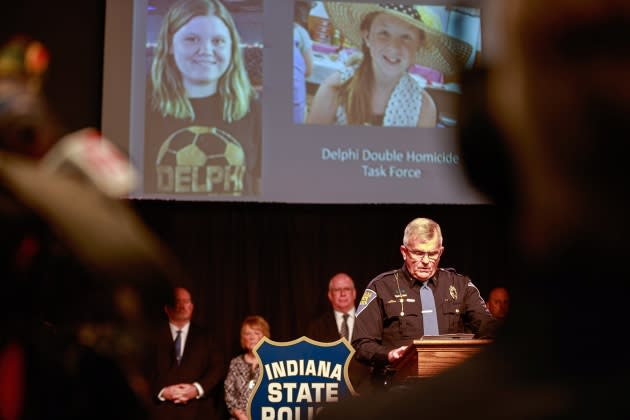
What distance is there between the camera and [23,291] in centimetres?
132

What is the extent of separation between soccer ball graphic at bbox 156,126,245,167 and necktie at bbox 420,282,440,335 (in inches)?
134

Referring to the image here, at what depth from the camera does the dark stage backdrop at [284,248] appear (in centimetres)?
895

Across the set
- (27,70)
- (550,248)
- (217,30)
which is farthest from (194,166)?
(550,248)

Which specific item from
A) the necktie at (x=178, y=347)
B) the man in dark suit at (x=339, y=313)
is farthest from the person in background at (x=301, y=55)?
the necktie at (x=178, y=347)

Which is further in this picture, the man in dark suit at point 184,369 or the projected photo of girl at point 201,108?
the projected photo of girl at point 201,108

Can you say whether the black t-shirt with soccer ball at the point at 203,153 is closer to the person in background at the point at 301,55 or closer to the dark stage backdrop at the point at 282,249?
the person in background at the point at 301,55

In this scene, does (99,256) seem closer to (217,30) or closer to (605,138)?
(605,138)

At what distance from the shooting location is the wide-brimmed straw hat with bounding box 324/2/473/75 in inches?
325

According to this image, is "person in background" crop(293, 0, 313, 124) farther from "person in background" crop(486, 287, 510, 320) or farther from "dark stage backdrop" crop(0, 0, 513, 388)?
"person in background" crop(486, 287, 510, 320)

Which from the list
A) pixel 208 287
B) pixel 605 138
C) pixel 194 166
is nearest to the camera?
pixel 605 138

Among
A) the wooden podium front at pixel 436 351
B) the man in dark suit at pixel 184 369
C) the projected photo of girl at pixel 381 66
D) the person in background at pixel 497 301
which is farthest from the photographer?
the person in background at pixel 497 301

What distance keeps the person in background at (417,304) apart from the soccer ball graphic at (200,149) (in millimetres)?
3277

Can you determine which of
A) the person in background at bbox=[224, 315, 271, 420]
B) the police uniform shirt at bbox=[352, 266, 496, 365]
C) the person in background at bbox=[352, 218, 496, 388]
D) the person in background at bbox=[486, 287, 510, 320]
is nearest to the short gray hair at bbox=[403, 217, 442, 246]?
the person in background at bbox=[352, 218, 496, 388]

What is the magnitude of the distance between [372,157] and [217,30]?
178 cm
